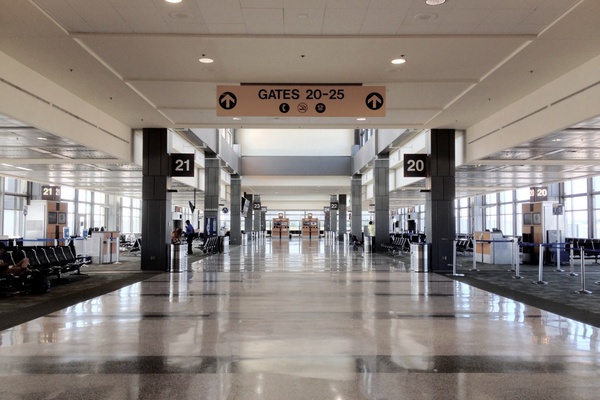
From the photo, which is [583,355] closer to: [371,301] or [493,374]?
[493,374]

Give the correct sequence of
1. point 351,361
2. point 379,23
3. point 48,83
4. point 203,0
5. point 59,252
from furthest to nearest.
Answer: point 59,252, point 48,83, point 379,23, point 203,0, point 351,361

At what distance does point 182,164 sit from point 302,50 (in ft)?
27.8

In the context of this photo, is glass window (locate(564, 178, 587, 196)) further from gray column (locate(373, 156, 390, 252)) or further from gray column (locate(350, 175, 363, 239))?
gray column (locate(350, 175, 363, 239))

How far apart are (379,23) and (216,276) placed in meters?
8.47

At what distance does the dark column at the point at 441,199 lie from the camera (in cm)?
1558

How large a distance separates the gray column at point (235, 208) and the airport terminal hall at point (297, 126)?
44.0 ft

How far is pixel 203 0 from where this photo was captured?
6484mm

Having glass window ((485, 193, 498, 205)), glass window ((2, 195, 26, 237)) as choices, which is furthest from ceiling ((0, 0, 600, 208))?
glass window ((485, 193, 498, 205))

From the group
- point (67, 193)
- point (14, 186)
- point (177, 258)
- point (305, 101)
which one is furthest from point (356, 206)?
point (305, 101)

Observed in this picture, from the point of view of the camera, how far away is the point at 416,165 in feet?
51.8

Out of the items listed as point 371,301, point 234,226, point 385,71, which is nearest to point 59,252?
point 371,301

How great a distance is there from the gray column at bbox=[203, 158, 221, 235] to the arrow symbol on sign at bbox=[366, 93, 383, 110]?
15312 millimetres

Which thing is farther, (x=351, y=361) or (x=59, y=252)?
(x=59, y=252)

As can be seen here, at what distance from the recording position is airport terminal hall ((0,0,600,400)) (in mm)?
4781
